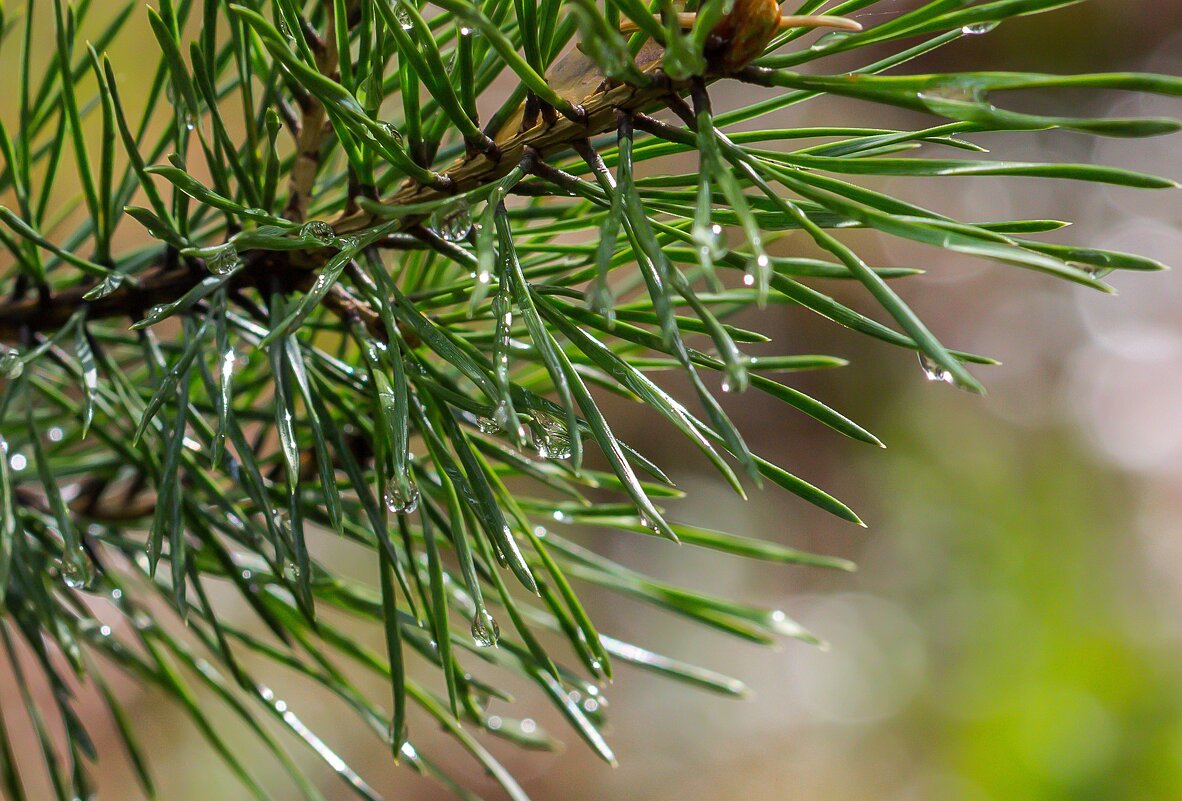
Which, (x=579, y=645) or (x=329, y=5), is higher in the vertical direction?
(x=329, y=5)

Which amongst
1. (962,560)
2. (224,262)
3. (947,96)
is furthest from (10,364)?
(962,560)

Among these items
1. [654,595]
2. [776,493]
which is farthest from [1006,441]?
[654,595]

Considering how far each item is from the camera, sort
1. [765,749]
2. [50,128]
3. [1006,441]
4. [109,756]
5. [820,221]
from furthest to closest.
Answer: [1006,441] < [765,749] < [109,756] < [50,128] < [820,221]

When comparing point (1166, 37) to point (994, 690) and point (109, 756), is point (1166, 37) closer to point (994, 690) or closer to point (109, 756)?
point (994, 690)

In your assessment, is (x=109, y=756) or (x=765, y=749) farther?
(x=765, y=749)

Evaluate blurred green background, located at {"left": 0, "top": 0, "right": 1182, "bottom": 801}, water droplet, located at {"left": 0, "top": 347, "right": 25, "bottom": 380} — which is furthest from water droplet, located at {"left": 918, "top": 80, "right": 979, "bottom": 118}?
blurred green background, located at {"left": 0, "top": 0, "right": 1182, "bottom": 801}

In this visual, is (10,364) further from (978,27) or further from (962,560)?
(962,560)

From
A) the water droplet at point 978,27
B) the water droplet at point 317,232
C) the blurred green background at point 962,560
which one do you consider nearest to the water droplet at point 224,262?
the water droplet at point 317,232
